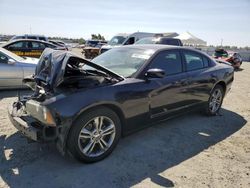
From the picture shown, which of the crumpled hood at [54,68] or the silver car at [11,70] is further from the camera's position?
the silver car at [11,70]

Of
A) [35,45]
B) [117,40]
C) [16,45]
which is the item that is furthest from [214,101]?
[117,40]

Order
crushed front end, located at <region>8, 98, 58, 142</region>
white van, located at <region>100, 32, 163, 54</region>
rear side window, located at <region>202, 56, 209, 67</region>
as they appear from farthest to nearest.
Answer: white van, located at <region>100, 32, 163, 54</region>
rear side window, located at <region>202, 56, 209, 67</region>
crushed front end, located at <region>8, 98, 58, 142</region>

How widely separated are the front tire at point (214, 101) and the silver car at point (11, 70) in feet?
15.9

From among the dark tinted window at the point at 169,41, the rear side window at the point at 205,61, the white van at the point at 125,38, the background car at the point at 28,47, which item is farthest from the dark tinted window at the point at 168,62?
the white van at the point at 125,38

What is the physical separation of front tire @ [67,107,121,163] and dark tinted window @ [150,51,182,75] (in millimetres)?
1219

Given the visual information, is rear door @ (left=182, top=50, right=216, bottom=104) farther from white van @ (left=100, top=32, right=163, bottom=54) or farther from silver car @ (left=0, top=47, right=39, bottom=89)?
white van @ (left=100, top=32, right=163, bottom=54)

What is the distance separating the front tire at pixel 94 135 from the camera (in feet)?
10.2

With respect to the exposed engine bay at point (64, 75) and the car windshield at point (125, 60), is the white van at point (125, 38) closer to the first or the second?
the car windshield at point (125, 60)

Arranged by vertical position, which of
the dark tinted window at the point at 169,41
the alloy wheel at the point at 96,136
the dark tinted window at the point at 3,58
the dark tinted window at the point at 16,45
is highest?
the dark tinted window at the point at 169,41

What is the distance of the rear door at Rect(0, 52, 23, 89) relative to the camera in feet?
21.9

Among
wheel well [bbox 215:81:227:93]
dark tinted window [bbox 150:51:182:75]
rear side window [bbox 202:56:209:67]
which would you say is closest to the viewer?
dark tinted window [bbox 150:51:182:75]

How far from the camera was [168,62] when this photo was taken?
4.35m

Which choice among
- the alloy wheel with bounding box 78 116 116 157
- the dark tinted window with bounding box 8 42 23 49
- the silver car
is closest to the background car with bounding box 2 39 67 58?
the dark tinted window with bounding box 8 42 23 49

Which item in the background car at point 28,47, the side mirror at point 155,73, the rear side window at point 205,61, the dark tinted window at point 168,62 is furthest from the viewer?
the background car at point 28,47
